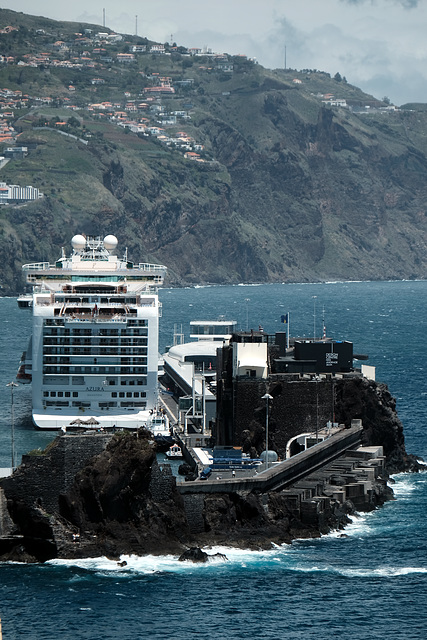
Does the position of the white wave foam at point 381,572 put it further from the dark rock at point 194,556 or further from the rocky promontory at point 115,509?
the dark rock at point 194,556

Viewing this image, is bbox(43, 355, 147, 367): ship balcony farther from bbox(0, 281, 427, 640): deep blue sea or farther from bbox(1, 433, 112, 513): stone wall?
bbox(1, 433, 112, 513): stone wall

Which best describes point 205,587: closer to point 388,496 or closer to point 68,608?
point 68,608

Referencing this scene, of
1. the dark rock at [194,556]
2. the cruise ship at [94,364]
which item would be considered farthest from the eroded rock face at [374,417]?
the dark rock at [194,556]

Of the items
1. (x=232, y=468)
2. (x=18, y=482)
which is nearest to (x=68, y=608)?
(x=18, y=482)

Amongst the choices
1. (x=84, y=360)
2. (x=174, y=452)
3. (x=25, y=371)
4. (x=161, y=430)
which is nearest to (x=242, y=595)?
(x=174, y=452)

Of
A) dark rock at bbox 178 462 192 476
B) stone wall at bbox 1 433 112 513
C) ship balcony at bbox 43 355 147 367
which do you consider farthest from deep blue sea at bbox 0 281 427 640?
ship balcony at bbox 43 355 147 367

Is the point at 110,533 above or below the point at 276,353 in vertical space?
below
